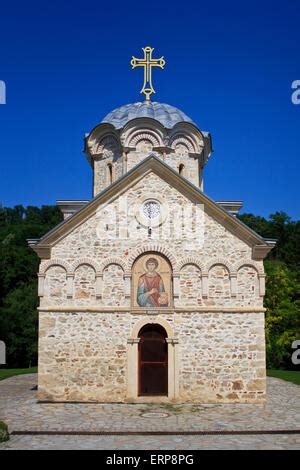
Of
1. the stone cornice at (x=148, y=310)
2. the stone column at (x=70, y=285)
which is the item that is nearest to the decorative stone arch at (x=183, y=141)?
the stone column at (x=70, y=285)

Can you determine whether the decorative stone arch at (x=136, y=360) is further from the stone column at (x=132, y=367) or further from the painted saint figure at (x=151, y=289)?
the painted saint figure at (x=151, y=289)

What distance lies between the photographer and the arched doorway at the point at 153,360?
558 inches

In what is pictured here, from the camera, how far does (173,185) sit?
48.7 ft

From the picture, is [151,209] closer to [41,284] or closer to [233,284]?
[233,284]

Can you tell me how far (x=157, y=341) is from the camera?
14344 mm

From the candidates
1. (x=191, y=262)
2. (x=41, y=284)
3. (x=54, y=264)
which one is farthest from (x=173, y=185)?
(x=41, y=284)

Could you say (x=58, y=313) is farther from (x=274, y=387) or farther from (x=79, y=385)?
(x=274, y=387)

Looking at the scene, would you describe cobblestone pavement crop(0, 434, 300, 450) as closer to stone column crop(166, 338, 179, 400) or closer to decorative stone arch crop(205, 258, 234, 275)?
stone column crop(166, 338, 179, 400)

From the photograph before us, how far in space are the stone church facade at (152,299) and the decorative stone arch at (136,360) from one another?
0.03 meters

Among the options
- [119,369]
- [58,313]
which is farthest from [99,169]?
[119,369]

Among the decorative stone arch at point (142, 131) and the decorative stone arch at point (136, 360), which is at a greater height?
the decorative stone arch at point (142, 131)

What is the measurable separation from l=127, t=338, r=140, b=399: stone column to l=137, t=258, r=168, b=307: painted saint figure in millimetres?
1154

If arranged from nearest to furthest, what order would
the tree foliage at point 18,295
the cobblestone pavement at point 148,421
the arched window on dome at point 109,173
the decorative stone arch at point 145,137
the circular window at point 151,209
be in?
the cobblestone pavement at point 148,421, the circular window at point 151,209, the decorative stone arch at point 145,137, the arched window on dome at point 109,173, the tree foliage at point 18,295

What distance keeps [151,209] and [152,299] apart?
2.75m
